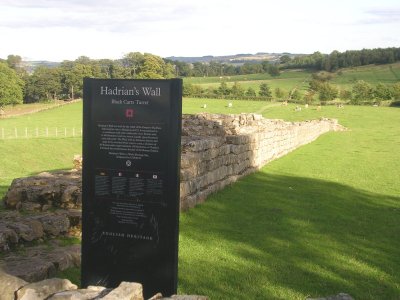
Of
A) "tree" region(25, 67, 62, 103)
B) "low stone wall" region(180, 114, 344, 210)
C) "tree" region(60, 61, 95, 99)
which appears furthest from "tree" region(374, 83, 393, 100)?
"low stone wall" region(180, 114, 344, 210)

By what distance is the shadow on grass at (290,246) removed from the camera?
28.2 feet

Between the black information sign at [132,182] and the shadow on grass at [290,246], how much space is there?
1401 millimetres

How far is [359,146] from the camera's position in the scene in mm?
39156

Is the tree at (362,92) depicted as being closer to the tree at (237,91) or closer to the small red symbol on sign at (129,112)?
the tree at (237,91)

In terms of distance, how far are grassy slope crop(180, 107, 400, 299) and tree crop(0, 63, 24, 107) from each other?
7347cm

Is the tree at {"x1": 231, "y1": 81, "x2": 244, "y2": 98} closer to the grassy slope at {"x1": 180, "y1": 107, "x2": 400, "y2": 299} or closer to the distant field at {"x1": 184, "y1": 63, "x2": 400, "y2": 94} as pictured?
the distant field at {"x1": 184, "y1": 63, "x2": 400, "y2": 94}

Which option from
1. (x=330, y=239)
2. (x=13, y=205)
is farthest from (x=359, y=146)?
(x=13, y=205)

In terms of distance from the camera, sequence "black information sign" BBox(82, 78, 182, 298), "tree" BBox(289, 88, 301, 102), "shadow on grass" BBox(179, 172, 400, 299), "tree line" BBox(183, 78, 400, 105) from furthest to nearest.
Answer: "tree" BBox(289, 88, 301, 102), "tree line" BBox(183, 78, 400, 105), "shadow on grass" BBox(179, 172, 400, 299), "black information sign" BBox(82, 78, 182, 298)

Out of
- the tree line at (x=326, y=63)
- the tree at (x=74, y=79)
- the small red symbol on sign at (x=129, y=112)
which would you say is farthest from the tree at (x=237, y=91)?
the small red symbol on sign at (x=129, y=112)

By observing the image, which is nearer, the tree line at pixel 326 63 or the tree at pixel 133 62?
the tree at pixel 133 62

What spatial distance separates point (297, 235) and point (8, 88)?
85.4 meters

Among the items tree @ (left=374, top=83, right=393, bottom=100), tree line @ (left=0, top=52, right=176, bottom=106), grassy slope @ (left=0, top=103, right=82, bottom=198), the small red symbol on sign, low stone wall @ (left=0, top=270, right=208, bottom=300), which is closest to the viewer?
low stone wall @ (left=0, top=270, right=208, bottom=300)

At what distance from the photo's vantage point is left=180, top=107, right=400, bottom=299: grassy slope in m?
8.66

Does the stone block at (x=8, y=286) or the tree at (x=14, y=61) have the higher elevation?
the tree at (x=14, y=61)
